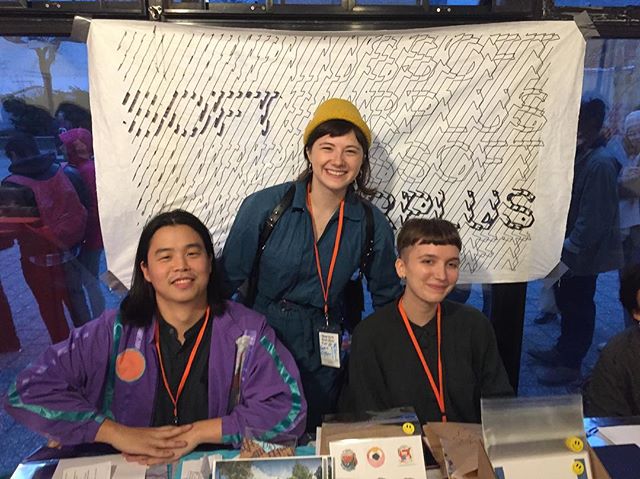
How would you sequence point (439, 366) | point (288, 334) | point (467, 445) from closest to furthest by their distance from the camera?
point (467, 445), point (439, 366), point (288, 334)

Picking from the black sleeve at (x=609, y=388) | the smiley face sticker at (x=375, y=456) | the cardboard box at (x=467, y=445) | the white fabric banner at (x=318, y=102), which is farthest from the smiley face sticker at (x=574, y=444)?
the white fabric banner at (x=318, y=102)

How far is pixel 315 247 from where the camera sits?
5.81 ft

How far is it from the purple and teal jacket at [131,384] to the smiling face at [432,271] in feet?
1.53

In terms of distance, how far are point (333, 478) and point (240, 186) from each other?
132 cm

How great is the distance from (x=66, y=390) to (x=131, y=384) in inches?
6.6

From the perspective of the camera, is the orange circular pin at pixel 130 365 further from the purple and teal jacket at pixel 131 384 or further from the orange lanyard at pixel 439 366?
the orange lanyard at pixel 439 366

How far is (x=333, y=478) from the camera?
1047mm

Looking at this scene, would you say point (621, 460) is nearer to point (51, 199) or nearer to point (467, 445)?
point (467, 445)

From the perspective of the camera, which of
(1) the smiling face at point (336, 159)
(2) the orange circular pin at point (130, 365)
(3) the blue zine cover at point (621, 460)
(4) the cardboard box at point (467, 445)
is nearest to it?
(4) the cardboard box at point (467, 445)

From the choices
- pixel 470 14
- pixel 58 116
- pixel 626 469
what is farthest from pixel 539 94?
pixel 58 116

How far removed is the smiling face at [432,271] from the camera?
1555mm

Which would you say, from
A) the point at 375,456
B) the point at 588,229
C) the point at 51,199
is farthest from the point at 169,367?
the point at 588,229

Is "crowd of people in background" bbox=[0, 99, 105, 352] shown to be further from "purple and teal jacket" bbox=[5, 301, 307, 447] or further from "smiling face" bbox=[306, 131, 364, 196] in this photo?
"smiling face" bbox=[306, 131, 364, 196]

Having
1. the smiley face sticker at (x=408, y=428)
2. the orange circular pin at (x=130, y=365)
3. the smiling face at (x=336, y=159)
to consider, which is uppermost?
the smiling face at (x=336, y=159)
